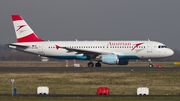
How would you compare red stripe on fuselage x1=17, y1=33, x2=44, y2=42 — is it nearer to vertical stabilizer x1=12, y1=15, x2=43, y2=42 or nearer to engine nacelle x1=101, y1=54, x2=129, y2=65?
vertical stabilizer x1=12, y1=15, x2=43, y2=42

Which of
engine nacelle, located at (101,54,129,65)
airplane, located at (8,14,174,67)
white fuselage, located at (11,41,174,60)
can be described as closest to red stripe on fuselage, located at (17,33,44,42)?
airplane, located at (8,14,174,67)

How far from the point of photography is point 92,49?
6550 cm

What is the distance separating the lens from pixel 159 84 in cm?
3741

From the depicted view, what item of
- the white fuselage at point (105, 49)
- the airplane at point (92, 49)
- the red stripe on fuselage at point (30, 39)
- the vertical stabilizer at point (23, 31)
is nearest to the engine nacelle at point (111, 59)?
the airplane at point (92, 49)

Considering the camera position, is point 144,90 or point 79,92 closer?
point 144,90

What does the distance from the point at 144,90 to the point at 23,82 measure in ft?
41.5

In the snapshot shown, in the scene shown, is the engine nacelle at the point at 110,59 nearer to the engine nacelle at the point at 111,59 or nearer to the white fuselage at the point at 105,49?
the engine nacelle at the point at 111,59

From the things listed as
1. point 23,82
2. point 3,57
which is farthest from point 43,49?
point 3,57

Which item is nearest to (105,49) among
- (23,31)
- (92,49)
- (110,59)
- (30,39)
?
(92,49)

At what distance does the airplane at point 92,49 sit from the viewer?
2505 inches

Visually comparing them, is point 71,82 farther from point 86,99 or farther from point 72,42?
point 72,42

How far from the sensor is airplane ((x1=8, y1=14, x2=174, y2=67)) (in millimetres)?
63625

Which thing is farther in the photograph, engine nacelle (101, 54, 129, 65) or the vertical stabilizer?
the vertical stabilizer

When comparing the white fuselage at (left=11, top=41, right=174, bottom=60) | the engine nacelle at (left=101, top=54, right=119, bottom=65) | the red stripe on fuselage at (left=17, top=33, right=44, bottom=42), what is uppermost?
the red stripe on fuselage at (left=17, top=33, right=44, bottom=42)
